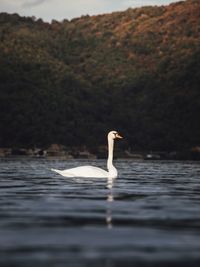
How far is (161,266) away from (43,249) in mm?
2492

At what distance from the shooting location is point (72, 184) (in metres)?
35.9

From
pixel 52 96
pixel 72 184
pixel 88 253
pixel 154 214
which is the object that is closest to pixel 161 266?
pixel 88 253

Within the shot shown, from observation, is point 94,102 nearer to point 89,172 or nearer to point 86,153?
point 86,153

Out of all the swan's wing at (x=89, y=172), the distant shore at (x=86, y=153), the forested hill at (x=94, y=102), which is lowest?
the swan's wing at (x=89, y=172)

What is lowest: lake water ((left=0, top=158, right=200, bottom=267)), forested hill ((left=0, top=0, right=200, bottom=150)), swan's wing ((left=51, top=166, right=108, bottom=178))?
lake water ((left=0, top=158, right=200, bottom=267))

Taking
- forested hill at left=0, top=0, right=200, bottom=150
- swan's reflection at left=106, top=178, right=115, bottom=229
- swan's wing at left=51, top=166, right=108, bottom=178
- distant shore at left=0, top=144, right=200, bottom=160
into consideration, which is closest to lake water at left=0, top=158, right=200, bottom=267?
swan's reflection at left=106, top=178, right=115, bottom=229

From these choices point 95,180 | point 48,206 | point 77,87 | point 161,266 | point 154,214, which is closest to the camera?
point 161,266

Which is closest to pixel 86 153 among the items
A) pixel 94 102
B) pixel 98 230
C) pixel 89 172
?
pixel 94 102

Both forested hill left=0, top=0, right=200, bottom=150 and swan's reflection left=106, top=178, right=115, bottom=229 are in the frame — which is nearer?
swan's reflection left=106, top=178, right=115, bottom=229

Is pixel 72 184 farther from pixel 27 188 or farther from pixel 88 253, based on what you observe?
pixel 88 253

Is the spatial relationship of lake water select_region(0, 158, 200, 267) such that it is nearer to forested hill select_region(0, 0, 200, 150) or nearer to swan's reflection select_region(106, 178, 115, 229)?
swan's reflection select_region(106, 178, 115, 229)

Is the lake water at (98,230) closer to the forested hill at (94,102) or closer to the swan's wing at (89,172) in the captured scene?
the swan's wing at (89,172)

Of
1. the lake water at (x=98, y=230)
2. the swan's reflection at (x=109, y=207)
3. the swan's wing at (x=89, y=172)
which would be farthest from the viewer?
the swan's wing at (x=89, y=172)

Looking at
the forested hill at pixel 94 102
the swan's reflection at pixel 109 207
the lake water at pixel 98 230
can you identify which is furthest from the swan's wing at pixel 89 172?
the forested hill at pixel 94 102
